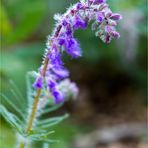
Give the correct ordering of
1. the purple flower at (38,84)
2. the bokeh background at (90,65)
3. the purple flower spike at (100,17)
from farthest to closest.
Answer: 1. the bokeh background at (90,65)
2. the purple flower at (38,84)
3. the purple flower spike at (100,17)

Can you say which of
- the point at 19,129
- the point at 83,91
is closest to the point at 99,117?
the point at 83,91

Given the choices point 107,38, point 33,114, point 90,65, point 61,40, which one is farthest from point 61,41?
point 90,65

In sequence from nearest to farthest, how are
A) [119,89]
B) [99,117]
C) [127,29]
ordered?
[127,29], [99,117], [119,89]

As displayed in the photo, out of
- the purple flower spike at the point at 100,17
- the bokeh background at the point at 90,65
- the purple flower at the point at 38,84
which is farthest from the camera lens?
the bokeh background at the point at 90,65

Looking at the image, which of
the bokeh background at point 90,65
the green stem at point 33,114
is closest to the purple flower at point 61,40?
the green stem at point 33,114

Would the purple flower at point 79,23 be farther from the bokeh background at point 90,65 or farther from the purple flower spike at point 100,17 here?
the bokeh background at point 90,65

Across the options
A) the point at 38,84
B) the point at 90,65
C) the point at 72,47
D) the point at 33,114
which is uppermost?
the point at 90,65

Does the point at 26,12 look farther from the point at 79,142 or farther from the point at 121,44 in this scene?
the point at 79,142

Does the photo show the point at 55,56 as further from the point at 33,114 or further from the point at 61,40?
the point at 33,114
